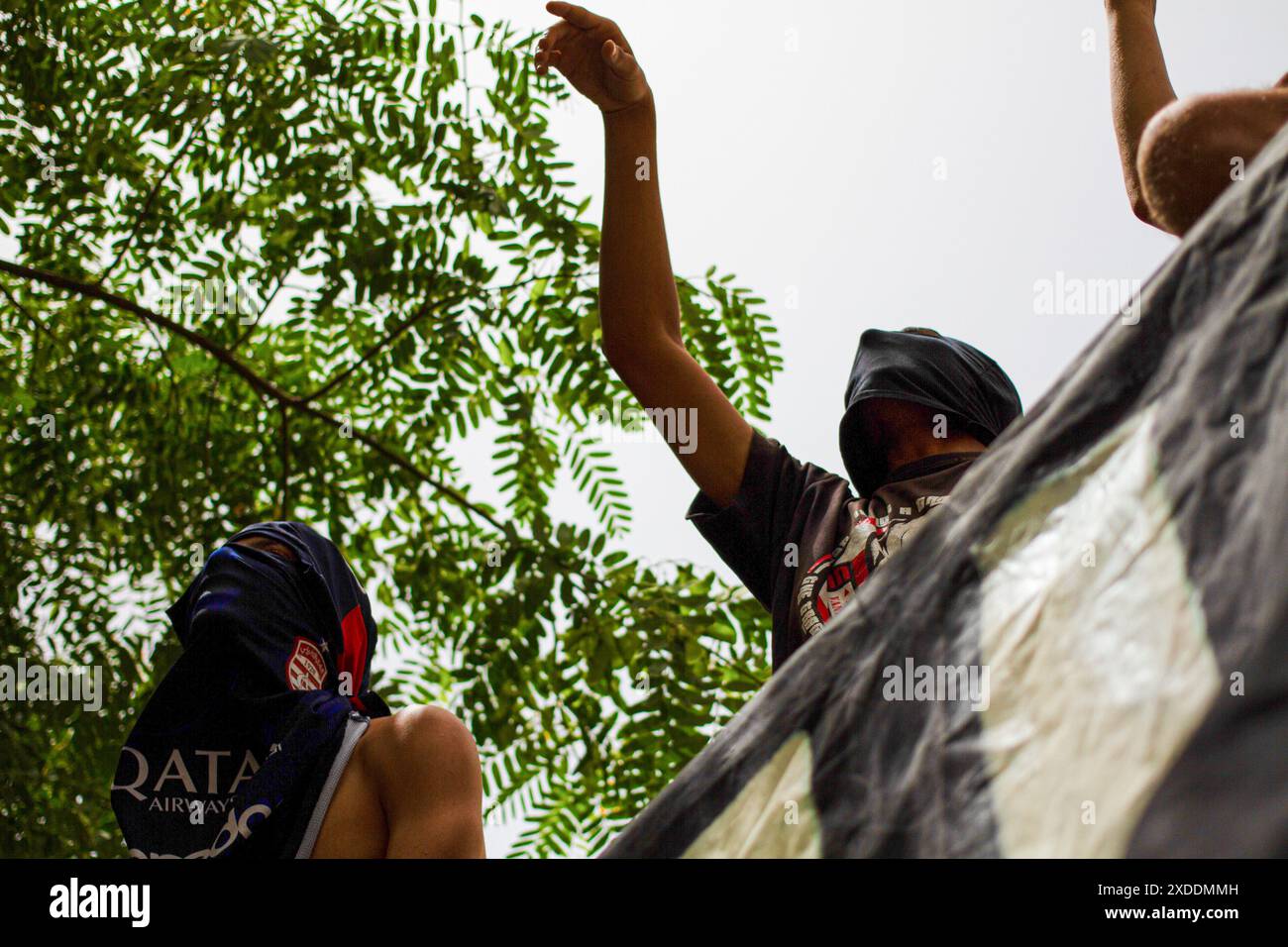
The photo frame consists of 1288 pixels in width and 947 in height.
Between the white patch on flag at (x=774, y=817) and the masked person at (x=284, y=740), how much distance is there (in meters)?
0.87

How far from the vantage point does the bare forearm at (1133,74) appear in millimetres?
1535

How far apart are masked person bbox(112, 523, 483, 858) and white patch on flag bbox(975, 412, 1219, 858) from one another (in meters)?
1.09

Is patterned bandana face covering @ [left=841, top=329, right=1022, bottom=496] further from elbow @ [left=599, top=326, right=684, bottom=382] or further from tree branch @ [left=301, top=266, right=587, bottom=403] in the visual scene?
tree branch @ [left=301, top=266, right=587, bottom=403]

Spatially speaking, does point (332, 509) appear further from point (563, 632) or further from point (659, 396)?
point (659, 396)

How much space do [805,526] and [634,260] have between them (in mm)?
608

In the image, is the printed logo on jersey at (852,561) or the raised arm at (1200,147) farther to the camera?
the printed logo on jersey at (852,561)

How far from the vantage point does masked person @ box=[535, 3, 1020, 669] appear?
74.5 inches

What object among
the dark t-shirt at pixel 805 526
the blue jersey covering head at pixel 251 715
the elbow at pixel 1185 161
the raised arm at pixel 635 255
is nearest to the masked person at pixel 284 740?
the blue jersey covering head at pixel 251 715

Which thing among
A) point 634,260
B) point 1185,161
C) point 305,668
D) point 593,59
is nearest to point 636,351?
point 634,260

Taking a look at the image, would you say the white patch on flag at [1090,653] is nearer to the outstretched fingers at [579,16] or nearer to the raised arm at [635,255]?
the raised arm at [635,255]

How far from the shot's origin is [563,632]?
341cm
